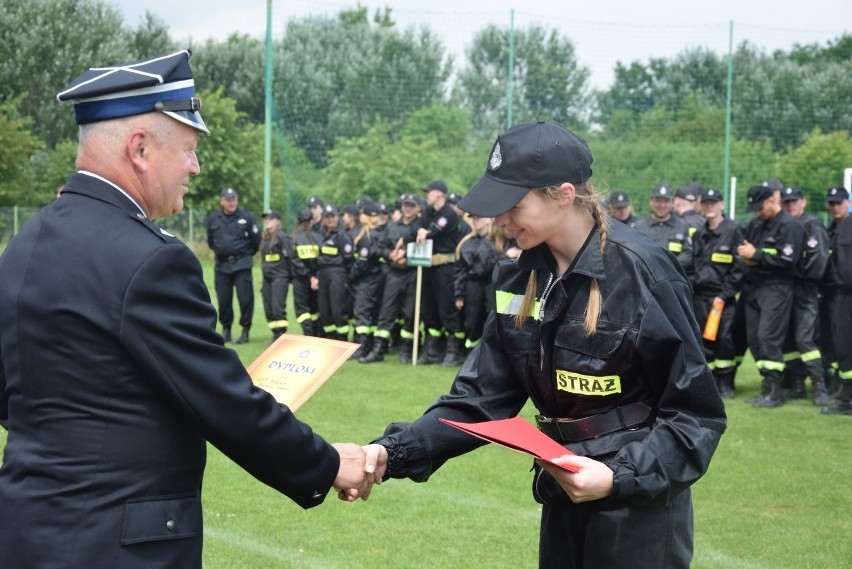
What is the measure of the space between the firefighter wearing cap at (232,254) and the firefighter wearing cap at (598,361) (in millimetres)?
14781

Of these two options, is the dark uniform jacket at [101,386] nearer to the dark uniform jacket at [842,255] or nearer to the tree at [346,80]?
the dark uniform jacket at [842,255]

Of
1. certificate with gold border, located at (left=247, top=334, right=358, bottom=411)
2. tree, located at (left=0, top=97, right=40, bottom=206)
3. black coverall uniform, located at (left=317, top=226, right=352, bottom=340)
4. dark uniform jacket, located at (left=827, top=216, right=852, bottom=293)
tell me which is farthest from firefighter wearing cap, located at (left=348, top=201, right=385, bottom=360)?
tree, located at (left=0, top=97, right=40, bottom=206)

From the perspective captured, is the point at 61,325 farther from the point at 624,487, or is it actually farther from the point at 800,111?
the point at 800,111

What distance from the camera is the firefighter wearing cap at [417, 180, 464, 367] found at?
1481 centimetres

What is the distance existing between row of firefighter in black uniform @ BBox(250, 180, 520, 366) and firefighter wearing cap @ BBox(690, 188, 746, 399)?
7.38ft

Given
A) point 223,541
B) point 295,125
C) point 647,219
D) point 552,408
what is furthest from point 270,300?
point 552,408

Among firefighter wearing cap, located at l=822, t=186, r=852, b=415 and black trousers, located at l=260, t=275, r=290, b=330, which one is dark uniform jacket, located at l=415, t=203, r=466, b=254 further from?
firefighter wearing cap, located at l=822, t=186, r=852, b=415

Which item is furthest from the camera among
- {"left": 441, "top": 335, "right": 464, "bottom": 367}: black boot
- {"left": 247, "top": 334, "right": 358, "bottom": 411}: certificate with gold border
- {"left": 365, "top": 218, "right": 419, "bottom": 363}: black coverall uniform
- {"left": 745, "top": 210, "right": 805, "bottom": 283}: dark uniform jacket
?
{"left": 365, "top": 218, "right": 419, "bottom": 363}: black coverall uniform

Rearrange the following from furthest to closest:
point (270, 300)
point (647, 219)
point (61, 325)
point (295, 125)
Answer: point (295, 125), point (270, 300), point (647, 219), point (61, 325)

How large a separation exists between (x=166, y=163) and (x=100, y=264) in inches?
15.7

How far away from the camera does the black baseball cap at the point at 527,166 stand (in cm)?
332

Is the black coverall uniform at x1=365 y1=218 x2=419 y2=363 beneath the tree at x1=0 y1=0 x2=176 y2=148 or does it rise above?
beneath

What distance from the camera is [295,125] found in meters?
25.9

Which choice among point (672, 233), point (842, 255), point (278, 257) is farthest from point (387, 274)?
point (842, 255)
